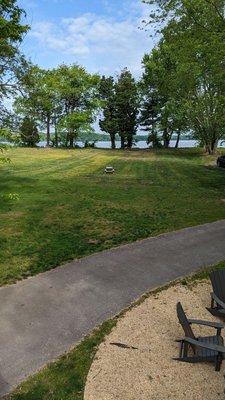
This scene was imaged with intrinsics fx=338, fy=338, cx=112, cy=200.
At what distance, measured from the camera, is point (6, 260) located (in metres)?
9.93

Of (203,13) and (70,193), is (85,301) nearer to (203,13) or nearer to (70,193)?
(70,193)

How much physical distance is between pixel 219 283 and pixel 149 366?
2.62m

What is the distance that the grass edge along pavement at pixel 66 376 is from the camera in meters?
5.02

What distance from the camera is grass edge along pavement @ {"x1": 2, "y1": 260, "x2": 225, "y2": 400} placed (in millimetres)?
5023

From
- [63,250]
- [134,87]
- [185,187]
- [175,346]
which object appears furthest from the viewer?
[134,87]

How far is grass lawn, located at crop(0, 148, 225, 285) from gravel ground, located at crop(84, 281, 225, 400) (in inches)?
140

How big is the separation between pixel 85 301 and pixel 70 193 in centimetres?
1242

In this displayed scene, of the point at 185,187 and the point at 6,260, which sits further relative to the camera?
the point at 185,187

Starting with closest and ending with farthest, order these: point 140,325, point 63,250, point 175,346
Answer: point 175,346 < point 140,325 < point 63,250

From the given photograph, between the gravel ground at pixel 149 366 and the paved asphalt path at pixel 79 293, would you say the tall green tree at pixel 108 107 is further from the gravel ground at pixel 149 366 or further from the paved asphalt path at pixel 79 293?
the gravel ground at pixel 149 366

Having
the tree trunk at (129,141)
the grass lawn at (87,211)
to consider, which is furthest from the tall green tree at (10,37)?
the tree trunk at (129,141)

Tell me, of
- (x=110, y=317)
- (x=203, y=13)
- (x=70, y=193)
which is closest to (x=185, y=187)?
(x=70, y=193)

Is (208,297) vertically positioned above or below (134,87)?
below

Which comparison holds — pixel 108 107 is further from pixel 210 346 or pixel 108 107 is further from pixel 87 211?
pixel 210 346
